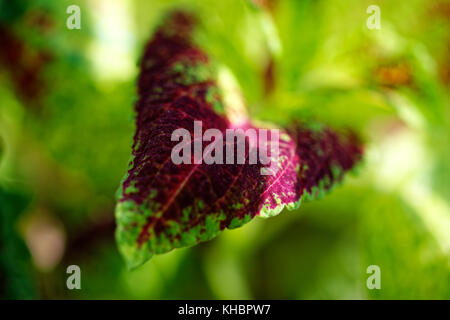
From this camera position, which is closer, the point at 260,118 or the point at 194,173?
the point at 194,173

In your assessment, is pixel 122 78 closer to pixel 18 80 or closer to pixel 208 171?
pixel 18 80

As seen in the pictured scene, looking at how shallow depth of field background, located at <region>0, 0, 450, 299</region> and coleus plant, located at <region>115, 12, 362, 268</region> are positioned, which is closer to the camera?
coleus plant, located at <region>115, 12, 362, 268</region>

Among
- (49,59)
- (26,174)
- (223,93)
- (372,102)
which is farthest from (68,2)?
(372,102)

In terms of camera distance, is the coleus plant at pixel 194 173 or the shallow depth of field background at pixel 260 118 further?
the shallow depth of field background at pixel 260 118
